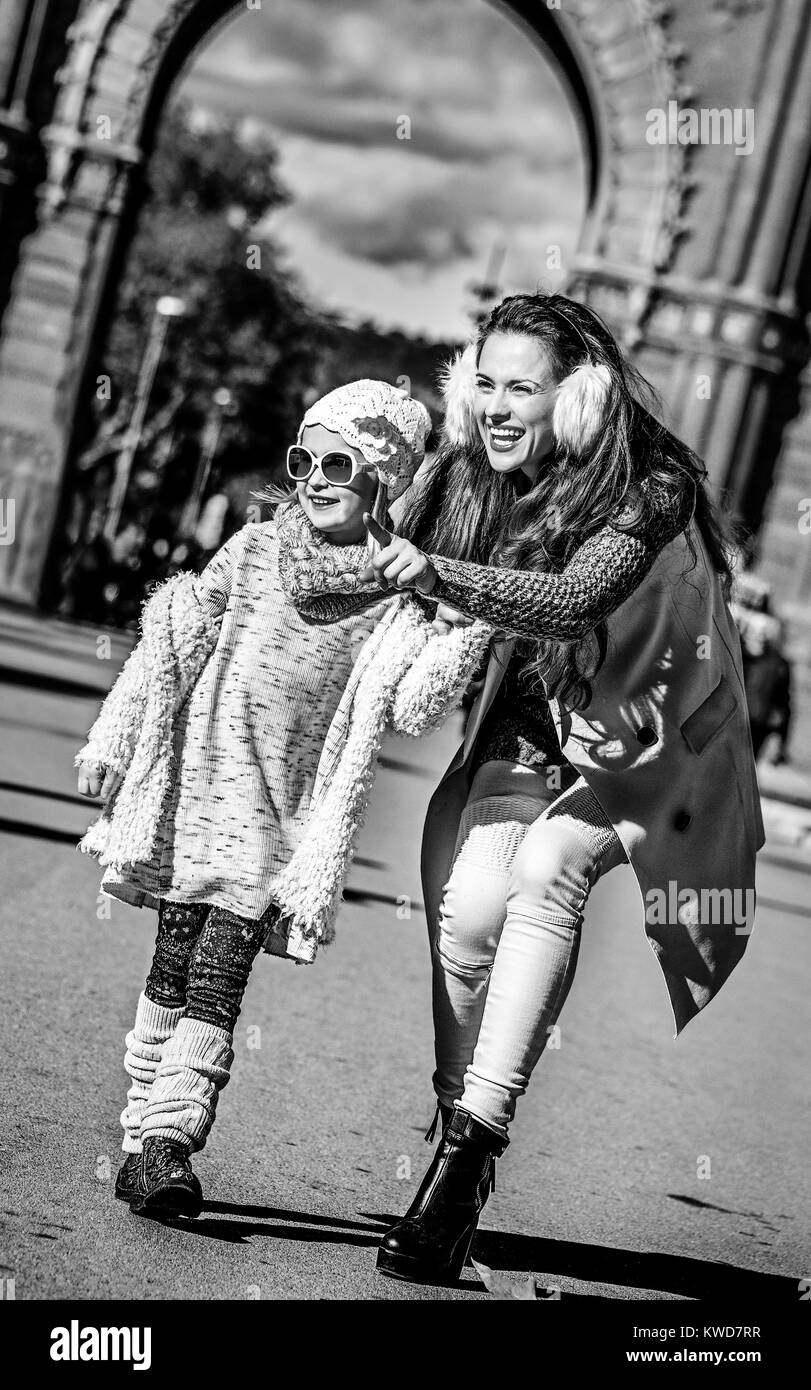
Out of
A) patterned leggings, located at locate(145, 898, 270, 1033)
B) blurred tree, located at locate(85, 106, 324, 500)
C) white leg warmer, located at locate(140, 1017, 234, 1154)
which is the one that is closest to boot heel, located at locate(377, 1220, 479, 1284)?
white leg warmer, located at locate(140, 1017, 234, 1154)

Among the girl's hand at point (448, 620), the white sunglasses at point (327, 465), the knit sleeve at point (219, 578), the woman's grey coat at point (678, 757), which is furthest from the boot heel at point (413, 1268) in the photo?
the white sunglasses at point (327, 465)

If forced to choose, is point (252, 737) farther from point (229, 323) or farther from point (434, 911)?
point (229, 323)

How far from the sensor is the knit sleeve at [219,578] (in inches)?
158

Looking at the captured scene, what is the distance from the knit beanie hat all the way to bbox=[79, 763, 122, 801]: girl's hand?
2.39 feet

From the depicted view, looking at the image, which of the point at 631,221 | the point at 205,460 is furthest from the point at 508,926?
the point at 205,460

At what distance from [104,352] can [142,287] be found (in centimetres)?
3694

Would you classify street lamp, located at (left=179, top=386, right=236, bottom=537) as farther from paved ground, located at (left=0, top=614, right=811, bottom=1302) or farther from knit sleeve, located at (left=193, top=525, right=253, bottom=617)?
knit sleeve, located at (left=193, top=525, right=253, bottom=617)

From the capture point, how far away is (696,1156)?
5.62m

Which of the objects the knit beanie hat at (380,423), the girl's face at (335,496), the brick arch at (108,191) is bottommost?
the girl's face at (335,496)

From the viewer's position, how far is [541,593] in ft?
11.7

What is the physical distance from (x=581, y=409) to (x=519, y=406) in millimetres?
131

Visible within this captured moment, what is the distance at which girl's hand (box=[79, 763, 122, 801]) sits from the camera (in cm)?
396

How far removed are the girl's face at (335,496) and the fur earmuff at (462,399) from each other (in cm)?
19

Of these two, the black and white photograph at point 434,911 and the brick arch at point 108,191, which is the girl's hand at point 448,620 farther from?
the brick arch at point 108,191
